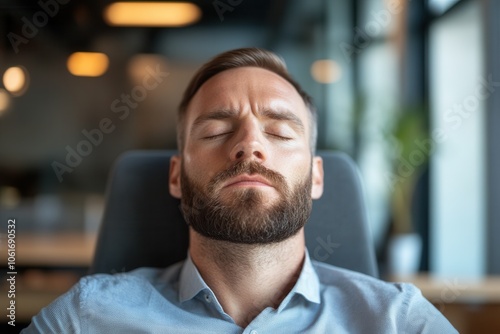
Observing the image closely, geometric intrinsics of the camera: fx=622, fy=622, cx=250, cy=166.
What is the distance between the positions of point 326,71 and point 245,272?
4.19 m

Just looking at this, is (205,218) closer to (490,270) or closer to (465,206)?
(490,270)

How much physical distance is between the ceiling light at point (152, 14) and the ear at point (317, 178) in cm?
394

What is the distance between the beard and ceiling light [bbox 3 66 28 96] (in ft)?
13.0

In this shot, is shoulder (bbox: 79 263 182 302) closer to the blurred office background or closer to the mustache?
the mustache

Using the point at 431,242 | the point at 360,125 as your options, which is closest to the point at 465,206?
the point at 431,242

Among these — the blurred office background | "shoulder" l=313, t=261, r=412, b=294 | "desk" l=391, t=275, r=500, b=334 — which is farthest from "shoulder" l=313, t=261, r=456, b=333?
the blurred office background

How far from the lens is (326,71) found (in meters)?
5.38

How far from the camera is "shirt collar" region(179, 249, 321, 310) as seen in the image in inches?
52.6

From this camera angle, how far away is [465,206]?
3.91 metres

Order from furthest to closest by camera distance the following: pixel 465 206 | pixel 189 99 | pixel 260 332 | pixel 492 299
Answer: pixel 465 206 < pixel 492 299 < pixel 189 99 < pixel 260 332

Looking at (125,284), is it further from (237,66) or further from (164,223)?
(237,66)

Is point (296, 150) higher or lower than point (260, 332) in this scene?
higher

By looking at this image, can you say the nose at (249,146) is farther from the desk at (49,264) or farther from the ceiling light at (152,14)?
the ceiling light at (152,14)

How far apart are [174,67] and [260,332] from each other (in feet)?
13.4
